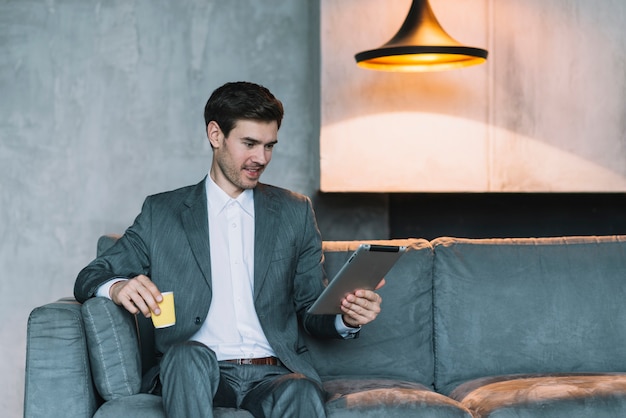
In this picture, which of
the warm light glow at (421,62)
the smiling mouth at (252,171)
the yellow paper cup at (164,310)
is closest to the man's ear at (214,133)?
the smiling mouth at (252,171)

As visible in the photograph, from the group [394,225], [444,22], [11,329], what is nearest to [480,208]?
[394,225]

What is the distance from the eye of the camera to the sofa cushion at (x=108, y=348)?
245 centimetres

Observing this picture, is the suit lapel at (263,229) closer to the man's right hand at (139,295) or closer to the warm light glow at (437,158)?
the man's right hand at (139,295)

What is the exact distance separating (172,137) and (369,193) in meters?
0.88

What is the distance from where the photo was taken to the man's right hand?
7.52 feet

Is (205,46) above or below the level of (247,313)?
above

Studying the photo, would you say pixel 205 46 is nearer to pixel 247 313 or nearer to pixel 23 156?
pixel 23 156

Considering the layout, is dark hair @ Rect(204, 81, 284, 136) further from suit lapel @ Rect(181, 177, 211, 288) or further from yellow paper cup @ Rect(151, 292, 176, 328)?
yellow paper cup @ Rect(151, 292, 176, 328)

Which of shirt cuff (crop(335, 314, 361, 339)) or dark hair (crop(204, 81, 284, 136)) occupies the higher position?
dark hair (crop(204, 81, 284, 136))

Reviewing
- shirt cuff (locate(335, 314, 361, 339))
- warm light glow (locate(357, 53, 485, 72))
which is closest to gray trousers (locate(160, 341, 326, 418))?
shirt cuff (locate(335, 314, 361, 339))

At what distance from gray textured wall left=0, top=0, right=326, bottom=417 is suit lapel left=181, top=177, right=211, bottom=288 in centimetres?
116

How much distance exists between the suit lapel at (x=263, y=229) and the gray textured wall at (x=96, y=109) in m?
1.06

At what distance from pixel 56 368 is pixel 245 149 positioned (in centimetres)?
80

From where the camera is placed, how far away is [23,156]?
3855 millimetres
